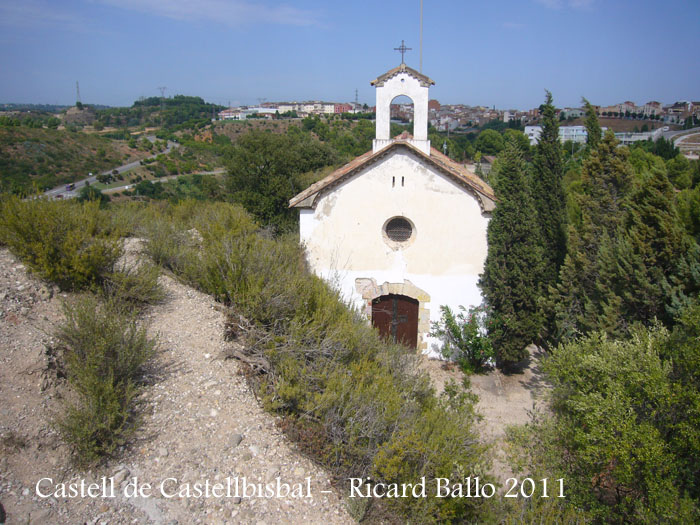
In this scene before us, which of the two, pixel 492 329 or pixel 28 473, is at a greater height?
pixel 28 473

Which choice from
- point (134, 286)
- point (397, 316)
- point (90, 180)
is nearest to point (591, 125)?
point (397, 316)

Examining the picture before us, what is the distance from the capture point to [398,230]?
11.9 metres

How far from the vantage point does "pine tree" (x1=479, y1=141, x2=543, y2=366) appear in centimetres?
1105

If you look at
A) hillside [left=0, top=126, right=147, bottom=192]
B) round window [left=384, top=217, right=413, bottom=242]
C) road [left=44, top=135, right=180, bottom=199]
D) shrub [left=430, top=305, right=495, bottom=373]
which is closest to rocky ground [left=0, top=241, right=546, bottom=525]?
shrub [left=430, top=305, right=495, bottom=373]

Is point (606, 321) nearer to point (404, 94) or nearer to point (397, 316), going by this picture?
point (397, 316)

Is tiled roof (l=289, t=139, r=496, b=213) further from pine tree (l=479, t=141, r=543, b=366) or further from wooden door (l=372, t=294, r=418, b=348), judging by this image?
wooden door (l=372, t=294, r=418, b=348)

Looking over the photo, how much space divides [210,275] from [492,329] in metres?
7.06

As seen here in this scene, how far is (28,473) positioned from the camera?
15.5ft

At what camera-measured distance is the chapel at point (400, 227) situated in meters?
11.5

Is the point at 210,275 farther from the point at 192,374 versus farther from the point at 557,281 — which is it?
the point at 557,281

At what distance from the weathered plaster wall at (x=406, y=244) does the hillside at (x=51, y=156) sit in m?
42.4

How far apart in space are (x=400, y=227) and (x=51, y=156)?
190 ft

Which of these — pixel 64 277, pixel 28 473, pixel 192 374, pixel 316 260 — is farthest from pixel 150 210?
pixel 28 473

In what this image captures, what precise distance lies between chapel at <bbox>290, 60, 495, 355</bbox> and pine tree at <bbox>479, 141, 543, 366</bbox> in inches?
15.7
